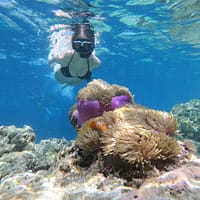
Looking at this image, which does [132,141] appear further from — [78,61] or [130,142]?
[78,61]

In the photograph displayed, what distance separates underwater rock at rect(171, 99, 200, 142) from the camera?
1213cm

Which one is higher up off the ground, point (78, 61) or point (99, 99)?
point (78, 61)

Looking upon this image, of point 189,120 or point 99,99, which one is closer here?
point 99,99

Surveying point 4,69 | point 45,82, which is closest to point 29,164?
point 4,69

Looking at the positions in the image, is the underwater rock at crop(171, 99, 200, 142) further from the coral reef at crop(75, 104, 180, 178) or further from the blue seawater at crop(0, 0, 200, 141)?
the coral reef at crop(75, 104, 180, 178)

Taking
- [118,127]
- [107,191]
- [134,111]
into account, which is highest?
[134,111]

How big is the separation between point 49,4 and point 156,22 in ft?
25.8

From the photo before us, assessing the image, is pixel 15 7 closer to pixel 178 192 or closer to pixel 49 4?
pixel 49 4

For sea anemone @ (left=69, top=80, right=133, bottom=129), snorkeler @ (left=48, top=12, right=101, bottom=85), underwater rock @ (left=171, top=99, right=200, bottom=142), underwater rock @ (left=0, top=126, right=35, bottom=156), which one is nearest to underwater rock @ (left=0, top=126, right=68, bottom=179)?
underwater rock @ (left=0, top=126, right=35, bottom=156)

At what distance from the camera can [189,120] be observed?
12547 millimetres

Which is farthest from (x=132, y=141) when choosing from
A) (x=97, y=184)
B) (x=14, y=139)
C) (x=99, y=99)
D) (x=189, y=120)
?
(x=189, y=120)

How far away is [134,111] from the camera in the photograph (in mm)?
3475

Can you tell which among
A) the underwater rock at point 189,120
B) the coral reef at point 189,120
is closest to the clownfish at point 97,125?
the coral reef at point 189,120

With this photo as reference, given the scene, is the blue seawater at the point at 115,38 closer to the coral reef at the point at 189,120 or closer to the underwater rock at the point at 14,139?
the coral reef at the point at 189,120
